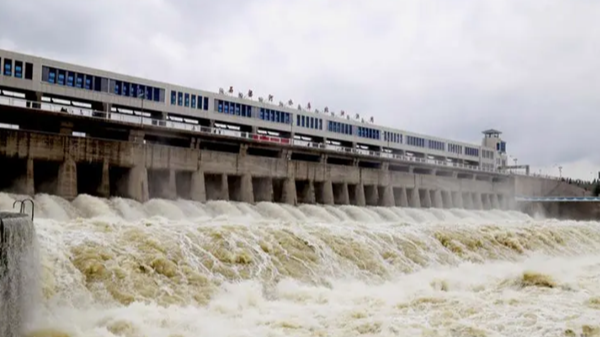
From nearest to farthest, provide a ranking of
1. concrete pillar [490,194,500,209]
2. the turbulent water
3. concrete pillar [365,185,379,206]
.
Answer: the turbulent water
concrete pillar [365,185,379,206]
concrete pillar [490,194,500,209]

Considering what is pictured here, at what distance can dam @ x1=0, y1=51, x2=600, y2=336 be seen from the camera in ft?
36.3

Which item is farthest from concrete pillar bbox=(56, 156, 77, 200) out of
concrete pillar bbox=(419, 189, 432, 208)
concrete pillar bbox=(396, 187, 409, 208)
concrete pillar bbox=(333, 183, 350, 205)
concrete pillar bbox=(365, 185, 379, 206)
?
concrete pillar bbox=(419, 189, 432, 208)

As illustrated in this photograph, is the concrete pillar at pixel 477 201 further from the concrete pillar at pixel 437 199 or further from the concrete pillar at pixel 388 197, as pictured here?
the concrete pillar at pixel 388 197

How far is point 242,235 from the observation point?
52.4 ft

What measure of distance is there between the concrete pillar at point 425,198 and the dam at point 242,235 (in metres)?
0.11

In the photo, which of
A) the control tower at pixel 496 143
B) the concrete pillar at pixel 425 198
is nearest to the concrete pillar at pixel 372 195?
the concrete pillar at pixel 425 198

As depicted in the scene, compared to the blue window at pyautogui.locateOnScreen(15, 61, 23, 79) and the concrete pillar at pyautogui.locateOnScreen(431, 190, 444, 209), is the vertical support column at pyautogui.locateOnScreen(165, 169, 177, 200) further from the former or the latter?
the concrete pillar at pyautogui.locateOnScreen(431, 190, 444, 209)

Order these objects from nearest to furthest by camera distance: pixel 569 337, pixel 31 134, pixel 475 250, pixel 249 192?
pixel 569 337
pixel 475 250
pixel 31 134
pixel 249 192

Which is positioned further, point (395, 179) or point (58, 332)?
point (395, 179)

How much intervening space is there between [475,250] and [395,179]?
25.1 meters

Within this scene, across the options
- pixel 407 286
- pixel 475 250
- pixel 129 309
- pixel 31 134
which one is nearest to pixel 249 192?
pixel 31 134

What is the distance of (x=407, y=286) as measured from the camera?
15406mm

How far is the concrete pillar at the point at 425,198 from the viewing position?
50.8m

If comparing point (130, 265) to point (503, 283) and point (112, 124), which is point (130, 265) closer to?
point (503, 283)
